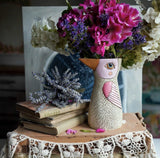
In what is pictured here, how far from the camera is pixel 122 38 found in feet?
2.56

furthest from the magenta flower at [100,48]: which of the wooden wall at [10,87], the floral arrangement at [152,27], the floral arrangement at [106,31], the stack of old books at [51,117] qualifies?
the wooden wall at [10,87]

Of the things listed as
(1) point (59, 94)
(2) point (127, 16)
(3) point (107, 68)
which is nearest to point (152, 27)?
(2) point (127, 16)

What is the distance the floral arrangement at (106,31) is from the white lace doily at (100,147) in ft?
1.06

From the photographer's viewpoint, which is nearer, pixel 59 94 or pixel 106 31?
pixel 106 31

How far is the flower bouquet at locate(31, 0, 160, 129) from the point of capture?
0.77 m

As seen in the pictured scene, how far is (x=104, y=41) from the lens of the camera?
79 cm

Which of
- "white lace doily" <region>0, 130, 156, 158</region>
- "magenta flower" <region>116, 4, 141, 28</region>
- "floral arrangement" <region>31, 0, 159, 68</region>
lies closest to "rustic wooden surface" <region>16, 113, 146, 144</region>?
"white lace doily" <region>0, 130, 156, 158</region>

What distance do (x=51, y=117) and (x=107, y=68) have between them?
29cm

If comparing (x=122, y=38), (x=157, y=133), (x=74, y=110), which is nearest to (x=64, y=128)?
(x=74, y=110)

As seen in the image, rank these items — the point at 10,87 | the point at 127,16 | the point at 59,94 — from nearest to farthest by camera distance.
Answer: the point at 127,16
the point at 59,94
the point at 10,87

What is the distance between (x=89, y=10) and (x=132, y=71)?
553mm

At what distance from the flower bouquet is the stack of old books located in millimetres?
74

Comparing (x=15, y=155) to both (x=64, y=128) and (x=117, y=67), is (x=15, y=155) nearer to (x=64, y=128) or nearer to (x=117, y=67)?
(x=64, y=128)

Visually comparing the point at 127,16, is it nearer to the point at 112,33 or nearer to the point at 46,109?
the point at 112,33
